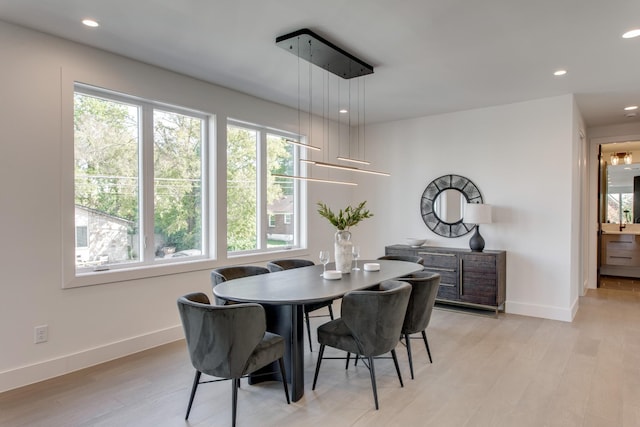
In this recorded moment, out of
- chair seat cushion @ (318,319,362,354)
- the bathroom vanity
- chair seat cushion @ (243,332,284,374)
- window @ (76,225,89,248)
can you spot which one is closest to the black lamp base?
chair seat cushion @ (318,319,362,354)

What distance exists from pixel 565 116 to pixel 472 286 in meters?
2.40

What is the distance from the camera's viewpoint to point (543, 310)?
15.9 feet

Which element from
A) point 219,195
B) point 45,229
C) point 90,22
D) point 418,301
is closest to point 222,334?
point 418,301

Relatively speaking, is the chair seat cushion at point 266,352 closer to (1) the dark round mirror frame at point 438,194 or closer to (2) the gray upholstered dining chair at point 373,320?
(2) the gray upholstered dining chair at point 373,320

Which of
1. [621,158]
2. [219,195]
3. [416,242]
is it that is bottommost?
[416,242]

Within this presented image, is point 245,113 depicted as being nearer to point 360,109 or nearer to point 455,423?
point 360,109

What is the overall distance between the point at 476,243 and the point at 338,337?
9.75ft

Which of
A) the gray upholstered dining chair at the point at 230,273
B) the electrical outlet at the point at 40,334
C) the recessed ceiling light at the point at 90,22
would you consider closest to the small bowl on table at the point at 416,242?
the gray upholstered dining chair at the point at 230,273

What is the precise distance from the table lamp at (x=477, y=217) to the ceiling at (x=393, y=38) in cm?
145

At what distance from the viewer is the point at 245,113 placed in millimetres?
4758

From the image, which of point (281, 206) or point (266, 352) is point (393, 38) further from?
point (281, 206)

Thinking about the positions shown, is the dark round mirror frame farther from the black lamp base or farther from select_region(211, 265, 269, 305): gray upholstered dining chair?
select_region(211, 265, 269, 305): gray upholstered dining chair

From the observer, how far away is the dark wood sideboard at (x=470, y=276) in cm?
479

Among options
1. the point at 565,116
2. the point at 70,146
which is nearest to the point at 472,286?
the point at 565,116
